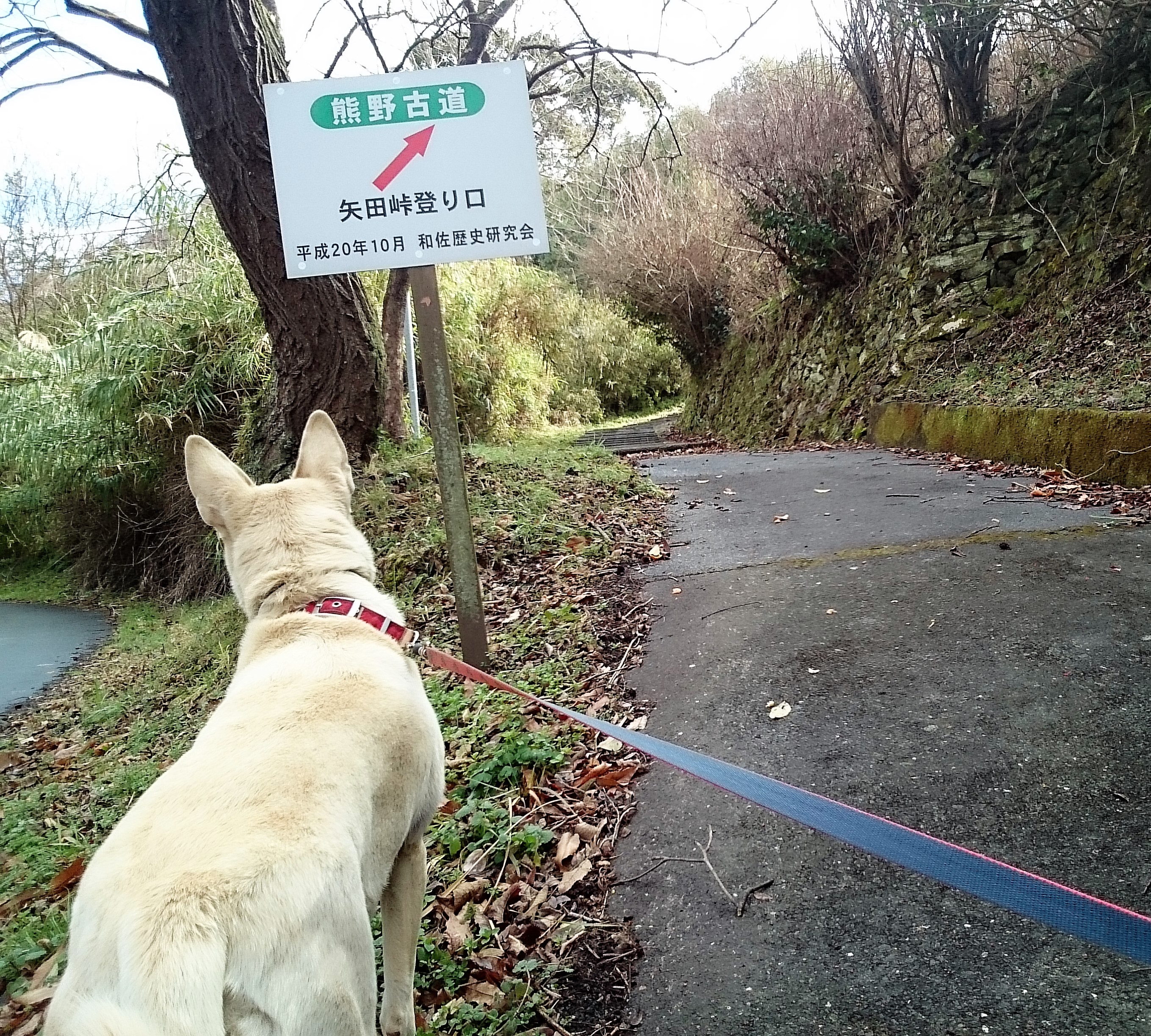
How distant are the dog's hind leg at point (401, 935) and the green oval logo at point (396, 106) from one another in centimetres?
309

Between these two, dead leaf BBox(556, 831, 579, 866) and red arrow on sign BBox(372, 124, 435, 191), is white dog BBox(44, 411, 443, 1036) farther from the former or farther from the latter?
red arrow on sign BBox(372, 124, 435, 191)

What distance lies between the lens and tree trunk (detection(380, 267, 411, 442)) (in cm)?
826

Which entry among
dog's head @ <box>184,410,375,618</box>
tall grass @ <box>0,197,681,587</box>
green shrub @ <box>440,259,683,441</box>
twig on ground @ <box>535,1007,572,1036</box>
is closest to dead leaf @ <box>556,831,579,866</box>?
twig on ground @ <box>535,1007,572,1036</box>

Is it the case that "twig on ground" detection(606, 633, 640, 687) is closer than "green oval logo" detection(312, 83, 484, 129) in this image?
No

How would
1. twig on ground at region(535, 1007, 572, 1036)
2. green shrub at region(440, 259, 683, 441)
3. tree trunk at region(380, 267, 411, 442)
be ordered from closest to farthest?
twig on ground at region(535, 1007, 572, 1036) < tree trunk at region(380, 267, 411, 442) < green shrub at region(440, 259, 683, 441)

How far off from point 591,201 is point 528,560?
21.5 m

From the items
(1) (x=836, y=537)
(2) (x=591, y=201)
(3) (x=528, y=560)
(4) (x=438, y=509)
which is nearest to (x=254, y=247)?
(4) (x=438, y=509)

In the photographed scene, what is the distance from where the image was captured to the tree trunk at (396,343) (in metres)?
8.26

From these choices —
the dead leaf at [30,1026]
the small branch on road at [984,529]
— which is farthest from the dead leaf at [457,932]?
the small branch on road at [984,529]

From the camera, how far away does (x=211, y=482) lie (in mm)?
2578

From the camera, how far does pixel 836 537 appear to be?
18.6ft

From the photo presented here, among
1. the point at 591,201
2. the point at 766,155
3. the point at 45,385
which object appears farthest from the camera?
the point at 591,201

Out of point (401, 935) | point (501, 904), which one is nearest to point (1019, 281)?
point (501, 904)

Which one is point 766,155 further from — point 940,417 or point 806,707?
point 806,707
